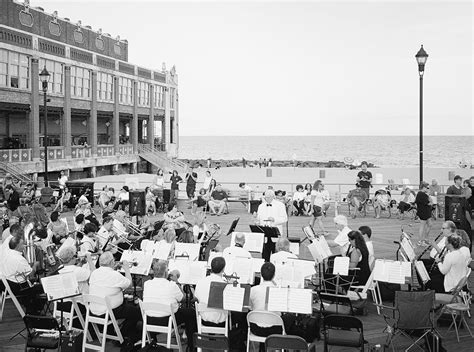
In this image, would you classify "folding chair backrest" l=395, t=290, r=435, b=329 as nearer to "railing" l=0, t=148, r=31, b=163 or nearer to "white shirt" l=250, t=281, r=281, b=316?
"white shirt" l=250, t=281, r=281, b=316

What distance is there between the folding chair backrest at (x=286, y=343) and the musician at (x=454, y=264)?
13.8 ft

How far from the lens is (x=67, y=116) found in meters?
45.2

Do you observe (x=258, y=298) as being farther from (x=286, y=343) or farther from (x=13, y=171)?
(x=13, y=171)

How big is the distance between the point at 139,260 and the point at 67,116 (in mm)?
36546

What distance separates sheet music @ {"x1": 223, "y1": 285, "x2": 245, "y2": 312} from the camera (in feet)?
26.9

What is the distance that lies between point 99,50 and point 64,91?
14429 millimetres

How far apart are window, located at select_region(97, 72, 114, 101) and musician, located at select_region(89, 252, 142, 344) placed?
43.8 metres

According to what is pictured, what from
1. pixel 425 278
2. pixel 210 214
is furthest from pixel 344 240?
pixel 210 214

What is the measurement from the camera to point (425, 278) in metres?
10.2

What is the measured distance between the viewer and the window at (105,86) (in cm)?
5149

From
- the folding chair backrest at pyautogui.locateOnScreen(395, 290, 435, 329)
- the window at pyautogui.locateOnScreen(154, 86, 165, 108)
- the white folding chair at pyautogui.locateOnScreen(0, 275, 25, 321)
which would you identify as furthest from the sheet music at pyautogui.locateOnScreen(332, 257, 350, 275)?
the window at pyautogui.locateOnScreen(154, 86, 165, 108)

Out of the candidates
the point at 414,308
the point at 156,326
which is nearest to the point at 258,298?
the point at 156,326

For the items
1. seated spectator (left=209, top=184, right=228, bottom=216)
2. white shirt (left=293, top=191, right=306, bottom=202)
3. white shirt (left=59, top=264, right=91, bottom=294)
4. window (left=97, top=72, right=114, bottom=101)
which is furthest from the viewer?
window (left=97, top=72, right=114, bottom=101)

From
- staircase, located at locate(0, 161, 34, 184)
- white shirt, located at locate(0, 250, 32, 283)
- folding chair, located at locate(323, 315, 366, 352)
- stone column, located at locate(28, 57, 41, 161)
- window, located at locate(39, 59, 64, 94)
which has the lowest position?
folding chair, located at locate(323, 315, 366, 352)
